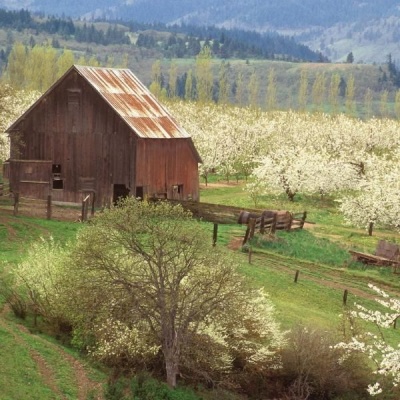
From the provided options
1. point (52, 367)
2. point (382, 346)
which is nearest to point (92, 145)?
point (52, 367)

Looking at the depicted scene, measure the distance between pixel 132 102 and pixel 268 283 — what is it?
21.1 m

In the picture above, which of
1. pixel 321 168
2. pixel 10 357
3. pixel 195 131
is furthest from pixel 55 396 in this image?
pixel 195 131

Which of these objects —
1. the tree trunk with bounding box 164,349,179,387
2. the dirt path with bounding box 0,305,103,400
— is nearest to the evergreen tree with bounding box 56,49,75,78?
the dirt path with bounding box 0,305,103,400

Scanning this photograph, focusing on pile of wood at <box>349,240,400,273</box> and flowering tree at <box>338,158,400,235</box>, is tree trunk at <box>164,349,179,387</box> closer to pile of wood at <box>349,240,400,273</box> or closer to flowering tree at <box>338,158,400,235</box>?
pile of wood at <box>349,240,400,273</box>

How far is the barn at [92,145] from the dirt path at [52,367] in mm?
24839

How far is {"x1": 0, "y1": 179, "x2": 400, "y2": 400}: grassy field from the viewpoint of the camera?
2780cm

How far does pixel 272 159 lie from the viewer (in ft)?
250

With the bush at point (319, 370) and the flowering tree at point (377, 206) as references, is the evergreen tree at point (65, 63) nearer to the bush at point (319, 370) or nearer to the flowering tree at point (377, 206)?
the flowering tree at point (377, 206)

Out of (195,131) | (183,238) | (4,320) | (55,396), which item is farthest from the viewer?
(195,131)

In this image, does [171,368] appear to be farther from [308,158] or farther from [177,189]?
[308,158]

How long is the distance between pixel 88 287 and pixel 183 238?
339 cm

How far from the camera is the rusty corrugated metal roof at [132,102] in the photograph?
55.4 metres

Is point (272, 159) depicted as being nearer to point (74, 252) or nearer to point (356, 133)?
point (356, 133)

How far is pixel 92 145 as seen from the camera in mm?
56031
